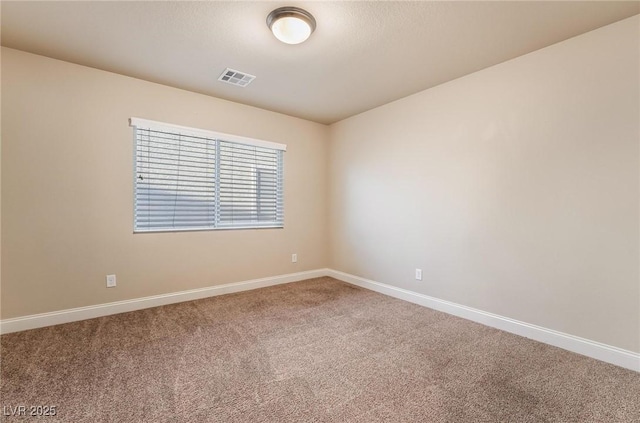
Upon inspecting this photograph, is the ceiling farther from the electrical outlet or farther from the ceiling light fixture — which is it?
the electrical outlet

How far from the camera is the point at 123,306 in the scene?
3043 millimetres

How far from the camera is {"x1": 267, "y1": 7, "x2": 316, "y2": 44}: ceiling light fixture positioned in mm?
2006

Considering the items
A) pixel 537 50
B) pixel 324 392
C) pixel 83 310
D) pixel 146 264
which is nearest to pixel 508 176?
pixel 537 50

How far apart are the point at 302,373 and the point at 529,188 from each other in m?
2.46

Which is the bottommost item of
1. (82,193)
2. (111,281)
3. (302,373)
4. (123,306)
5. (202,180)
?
(302,373)

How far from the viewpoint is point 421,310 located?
10.5 ft

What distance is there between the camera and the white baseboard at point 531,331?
6.86 ft

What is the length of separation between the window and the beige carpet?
1.18 m

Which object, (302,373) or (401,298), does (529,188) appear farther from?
(302,373)

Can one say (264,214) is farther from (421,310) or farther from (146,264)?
(421,310)

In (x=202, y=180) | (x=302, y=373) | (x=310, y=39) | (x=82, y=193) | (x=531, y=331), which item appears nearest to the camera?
(x=302, y=373)

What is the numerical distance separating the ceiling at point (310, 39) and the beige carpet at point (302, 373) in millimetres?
2530

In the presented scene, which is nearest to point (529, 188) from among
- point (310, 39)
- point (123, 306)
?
point (310, 39)

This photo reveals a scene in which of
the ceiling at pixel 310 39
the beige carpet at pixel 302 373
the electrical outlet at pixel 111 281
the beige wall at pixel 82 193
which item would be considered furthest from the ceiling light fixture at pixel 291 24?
the electrical outlet at pixel 111 281
